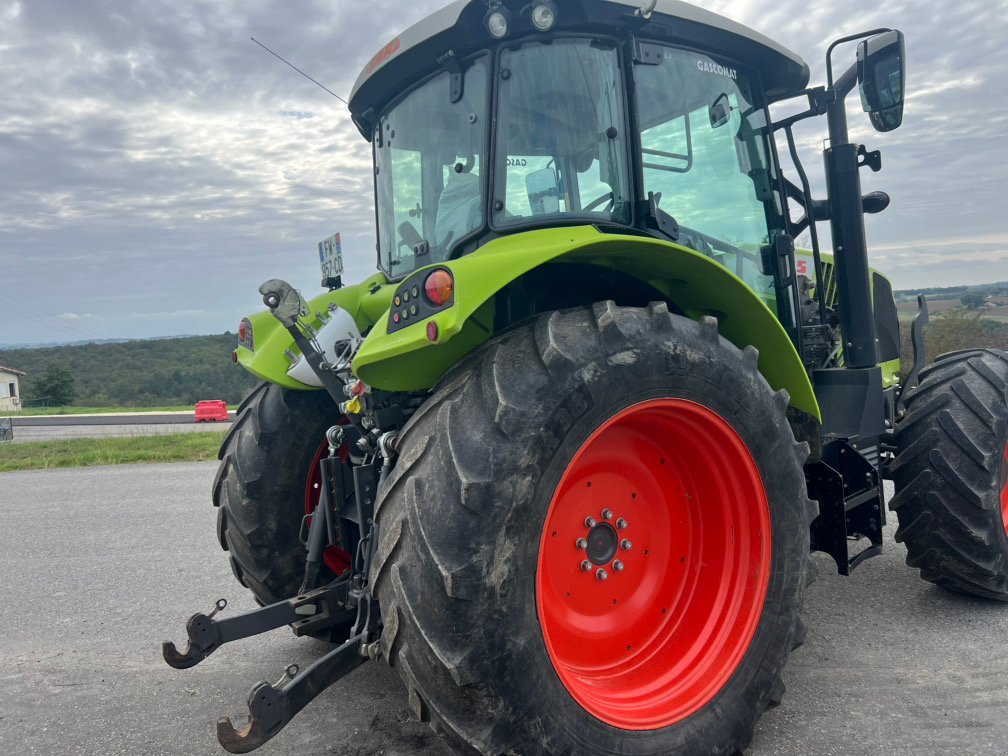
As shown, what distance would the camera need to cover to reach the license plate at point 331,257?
3324 millimetres

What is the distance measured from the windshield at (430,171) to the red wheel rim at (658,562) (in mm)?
984

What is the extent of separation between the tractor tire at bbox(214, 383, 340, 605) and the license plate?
1.73 ft

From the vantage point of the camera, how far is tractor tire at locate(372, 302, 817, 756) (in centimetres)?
192

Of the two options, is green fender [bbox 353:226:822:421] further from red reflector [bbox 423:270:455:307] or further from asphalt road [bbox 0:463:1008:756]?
asphalt road [bbox 0:463:1008:756]

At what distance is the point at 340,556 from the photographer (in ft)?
11.3

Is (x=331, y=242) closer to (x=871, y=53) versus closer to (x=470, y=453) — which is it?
(x=470, y=453)

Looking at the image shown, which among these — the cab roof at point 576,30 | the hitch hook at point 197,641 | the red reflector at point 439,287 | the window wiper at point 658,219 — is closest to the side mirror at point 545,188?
the window wiper at point 658,219

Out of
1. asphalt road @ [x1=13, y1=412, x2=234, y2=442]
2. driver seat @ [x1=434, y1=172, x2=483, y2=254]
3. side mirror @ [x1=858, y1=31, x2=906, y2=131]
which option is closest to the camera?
driver seat @ [x1=434, y1=172, x2=483, y2=254]

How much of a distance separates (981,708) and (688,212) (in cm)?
206

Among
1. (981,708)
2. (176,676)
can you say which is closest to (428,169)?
(176,676)

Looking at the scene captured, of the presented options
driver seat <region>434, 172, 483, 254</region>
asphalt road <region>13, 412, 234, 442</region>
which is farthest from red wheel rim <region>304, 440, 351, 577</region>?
asphalt road <region>13, 412, 234, 442</region>

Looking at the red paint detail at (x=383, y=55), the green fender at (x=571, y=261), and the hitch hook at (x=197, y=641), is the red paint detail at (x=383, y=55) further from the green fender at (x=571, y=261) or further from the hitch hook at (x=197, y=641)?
the hitch hook at (x=197, y=641)

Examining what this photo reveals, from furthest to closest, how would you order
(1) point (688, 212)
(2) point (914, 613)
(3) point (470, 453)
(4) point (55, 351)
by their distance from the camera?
(4) point (55, 351), (2) point (914, 613), (1) point (688, 212), (3) point (470, 453)

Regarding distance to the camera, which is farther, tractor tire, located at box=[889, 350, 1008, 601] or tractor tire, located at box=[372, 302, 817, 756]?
tractor tire, located at box=[889, 350, 1008, 601]
